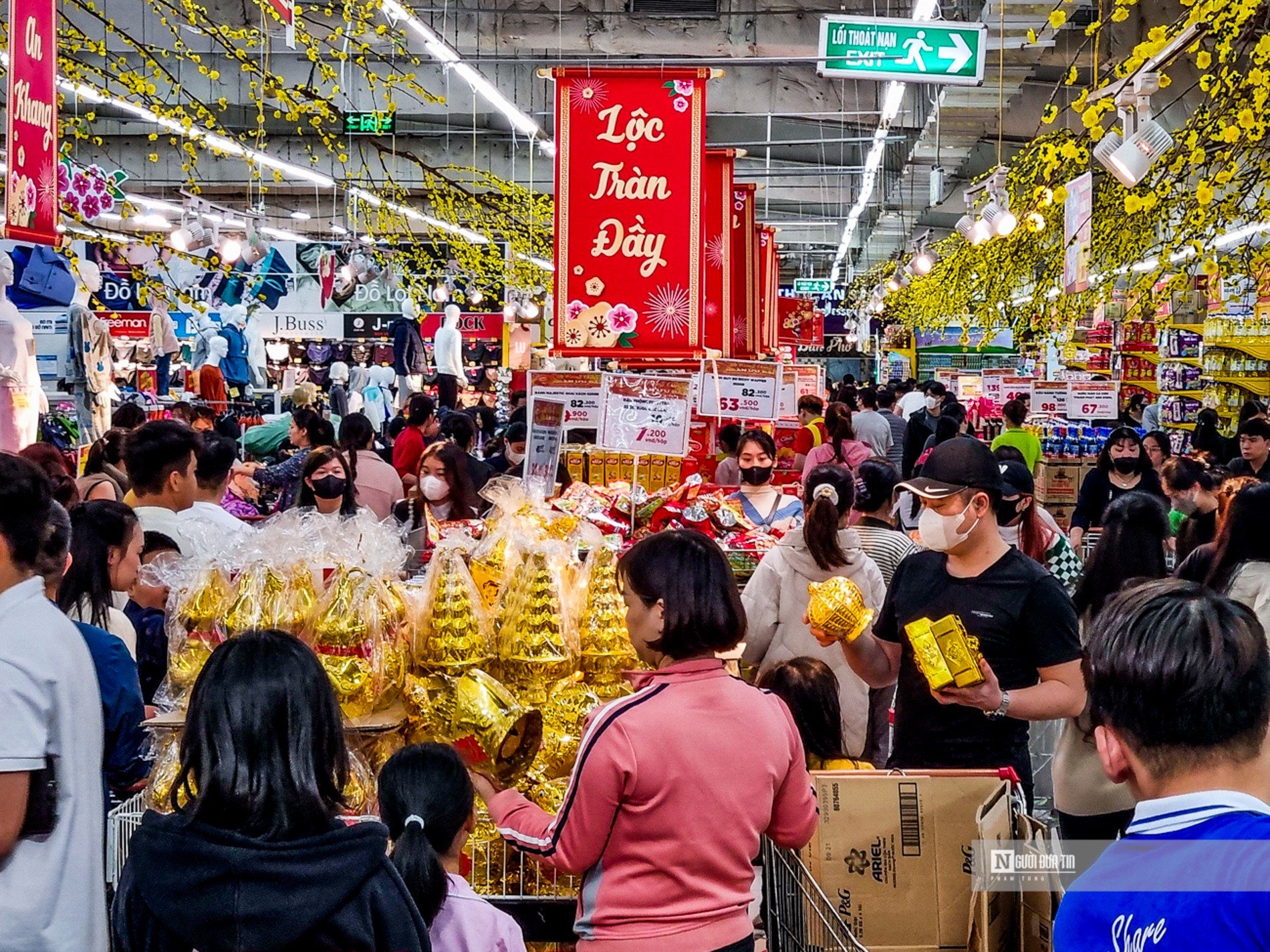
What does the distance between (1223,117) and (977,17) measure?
21.6 feet

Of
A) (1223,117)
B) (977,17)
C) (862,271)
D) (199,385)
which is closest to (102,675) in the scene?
(1223,117)

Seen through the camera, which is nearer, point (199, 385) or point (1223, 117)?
point (1223, 117)

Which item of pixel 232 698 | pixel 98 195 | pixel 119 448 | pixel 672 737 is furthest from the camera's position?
pixel 98 195

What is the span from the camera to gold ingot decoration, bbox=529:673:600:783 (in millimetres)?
3191

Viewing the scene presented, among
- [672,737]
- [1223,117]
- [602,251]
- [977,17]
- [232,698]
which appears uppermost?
[977,17]

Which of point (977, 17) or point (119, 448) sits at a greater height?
point (977, 17)

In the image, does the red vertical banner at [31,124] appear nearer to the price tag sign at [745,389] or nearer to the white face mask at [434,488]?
the white face mask at [434,488]

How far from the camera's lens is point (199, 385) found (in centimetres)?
1702

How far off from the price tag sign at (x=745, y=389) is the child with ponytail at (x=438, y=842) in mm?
7085

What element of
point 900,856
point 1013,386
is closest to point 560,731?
point 900,856

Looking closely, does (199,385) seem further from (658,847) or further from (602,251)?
(658,847)

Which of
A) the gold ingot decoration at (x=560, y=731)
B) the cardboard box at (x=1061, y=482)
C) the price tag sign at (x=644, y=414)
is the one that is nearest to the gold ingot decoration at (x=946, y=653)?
the gold ingot decoration at (x=560, y=731)

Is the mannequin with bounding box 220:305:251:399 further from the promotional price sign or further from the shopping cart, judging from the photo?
the shopping cart

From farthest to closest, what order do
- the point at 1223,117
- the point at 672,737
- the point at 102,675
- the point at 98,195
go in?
the point at 98,195
the point at 1223,117
the point at 102,675
the point at 672,737
